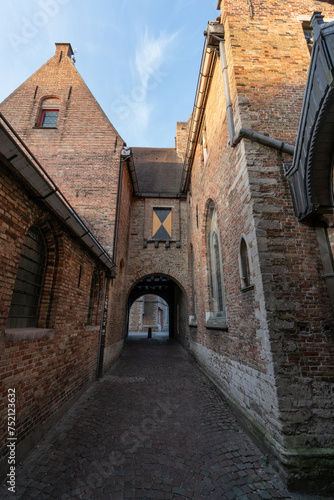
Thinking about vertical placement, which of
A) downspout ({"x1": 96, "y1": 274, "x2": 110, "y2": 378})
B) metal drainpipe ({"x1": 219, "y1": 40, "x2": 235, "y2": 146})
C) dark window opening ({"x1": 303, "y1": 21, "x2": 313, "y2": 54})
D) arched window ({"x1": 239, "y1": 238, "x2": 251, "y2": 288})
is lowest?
downspout ({"x1": 96, "y1": 274, "x2": 110, "y2": 378})

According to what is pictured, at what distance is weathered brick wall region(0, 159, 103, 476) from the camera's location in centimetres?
271

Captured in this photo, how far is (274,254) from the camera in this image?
3598 mm

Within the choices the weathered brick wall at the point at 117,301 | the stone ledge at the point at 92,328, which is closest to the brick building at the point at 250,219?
the weathered brick wall at the point at 117,301

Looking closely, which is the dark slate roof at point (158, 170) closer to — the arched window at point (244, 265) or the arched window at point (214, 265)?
the arched window at point (214, 265)

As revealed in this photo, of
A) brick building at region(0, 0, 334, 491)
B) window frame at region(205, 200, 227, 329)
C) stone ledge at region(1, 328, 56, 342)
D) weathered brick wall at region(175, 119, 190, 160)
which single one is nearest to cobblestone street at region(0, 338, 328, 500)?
brick building at region(0, 0, 334, 491)

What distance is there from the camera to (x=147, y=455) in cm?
307

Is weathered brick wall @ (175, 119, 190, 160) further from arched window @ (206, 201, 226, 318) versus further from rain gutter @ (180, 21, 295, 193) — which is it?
arched window @ (206, 201, 226, 318)

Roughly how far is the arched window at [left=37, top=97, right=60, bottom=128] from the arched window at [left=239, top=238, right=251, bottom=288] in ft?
30.3

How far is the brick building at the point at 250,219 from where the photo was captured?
2969 mm

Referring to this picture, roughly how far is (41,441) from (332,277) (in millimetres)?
4895

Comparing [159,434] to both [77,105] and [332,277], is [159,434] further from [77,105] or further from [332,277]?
[77,105]

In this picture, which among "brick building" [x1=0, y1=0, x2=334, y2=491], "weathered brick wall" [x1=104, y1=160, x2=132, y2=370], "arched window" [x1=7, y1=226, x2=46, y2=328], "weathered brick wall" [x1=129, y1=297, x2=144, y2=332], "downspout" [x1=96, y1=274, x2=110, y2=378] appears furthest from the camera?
"weathered brick wall" [x1=129, y1=297, x2=144, y2=332]

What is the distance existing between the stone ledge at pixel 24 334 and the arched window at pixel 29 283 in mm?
247

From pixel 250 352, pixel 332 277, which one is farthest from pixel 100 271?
pixel 332 277
